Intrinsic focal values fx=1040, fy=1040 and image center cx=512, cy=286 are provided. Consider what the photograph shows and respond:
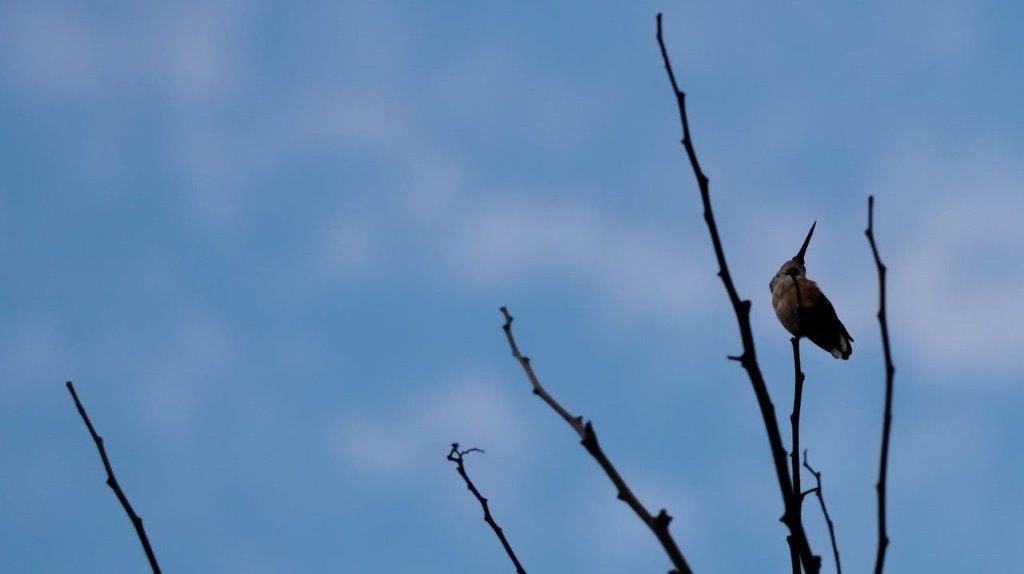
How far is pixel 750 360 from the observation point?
212 cm

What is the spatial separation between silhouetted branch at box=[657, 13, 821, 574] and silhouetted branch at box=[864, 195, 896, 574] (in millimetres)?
207

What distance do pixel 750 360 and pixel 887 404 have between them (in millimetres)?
295

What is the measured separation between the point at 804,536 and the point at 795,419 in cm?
96

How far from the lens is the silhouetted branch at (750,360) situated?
2055 millimetres

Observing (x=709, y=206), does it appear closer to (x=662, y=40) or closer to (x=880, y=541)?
(x=662, y=40)

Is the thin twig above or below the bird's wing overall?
below

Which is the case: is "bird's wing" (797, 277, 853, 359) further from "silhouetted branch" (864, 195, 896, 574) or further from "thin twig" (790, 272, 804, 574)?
"silhouetted branch" (864, 195, 896, 574)

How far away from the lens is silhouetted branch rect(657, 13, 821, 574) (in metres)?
2.05

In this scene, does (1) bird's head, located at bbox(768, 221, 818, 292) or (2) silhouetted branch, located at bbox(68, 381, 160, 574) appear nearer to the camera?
(2) silhouetted branch, located at bbox(68, 381, 160, 574)

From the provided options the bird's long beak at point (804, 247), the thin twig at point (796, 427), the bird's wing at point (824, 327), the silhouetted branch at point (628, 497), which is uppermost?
the bird's long beak at point (804, 247)

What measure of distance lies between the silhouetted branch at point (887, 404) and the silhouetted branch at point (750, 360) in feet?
0.68

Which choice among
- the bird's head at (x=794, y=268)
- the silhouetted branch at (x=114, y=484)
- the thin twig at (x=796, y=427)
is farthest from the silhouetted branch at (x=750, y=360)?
the bird's head at (x=794, y=268)

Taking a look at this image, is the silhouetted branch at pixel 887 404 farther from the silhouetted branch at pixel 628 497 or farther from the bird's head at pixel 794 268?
the bird's head at pixel 794 268

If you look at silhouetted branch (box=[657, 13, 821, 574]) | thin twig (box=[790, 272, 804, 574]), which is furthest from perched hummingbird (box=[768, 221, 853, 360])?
silhouetted branch (box=[657, 13, 821, 574])
